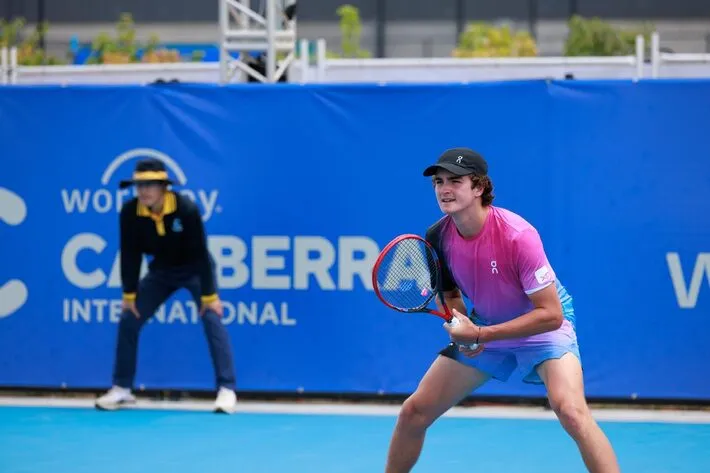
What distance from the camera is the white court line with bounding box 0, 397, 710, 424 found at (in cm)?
859

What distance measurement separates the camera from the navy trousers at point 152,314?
28.6 ft

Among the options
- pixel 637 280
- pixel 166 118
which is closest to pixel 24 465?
pixel 166 118

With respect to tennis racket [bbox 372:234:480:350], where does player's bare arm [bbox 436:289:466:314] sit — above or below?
below

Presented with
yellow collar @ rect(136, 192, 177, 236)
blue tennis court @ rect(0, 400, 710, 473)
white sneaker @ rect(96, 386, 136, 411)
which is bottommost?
blue tennis court @ rect(0, 400, 710, 473)

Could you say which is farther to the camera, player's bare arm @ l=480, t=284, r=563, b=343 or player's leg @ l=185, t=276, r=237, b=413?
player's leg @ l=185, t=276, r=237, b=413

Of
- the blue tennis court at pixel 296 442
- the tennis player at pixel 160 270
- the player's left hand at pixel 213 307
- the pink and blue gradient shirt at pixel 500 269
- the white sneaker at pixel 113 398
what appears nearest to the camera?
the pink and blue gradient shirt at pixel 500 269

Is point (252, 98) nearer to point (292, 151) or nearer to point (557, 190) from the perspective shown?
point (292, 151)

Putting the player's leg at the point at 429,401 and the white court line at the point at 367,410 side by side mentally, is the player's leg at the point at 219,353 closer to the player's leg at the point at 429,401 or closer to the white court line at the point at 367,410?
the white court line at the point at 367,410

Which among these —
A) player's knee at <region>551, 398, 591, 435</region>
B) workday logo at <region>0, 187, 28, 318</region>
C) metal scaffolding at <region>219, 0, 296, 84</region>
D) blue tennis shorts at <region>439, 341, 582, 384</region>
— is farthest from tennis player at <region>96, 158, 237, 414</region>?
player's knee at <region>551, 398, 591, 435</region>

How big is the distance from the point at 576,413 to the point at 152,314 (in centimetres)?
438

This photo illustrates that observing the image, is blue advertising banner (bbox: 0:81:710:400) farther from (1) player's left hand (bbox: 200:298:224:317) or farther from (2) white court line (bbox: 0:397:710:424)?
(1) player's left hand (bbox: 200:298:224:317)

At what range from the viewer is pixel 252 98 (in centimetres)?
894

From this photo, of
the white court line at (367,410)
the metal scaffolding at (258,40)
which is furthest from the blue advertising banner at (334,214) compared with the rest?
the metal scaffolding at (258,40)

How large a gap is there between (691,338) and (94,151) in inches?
175
